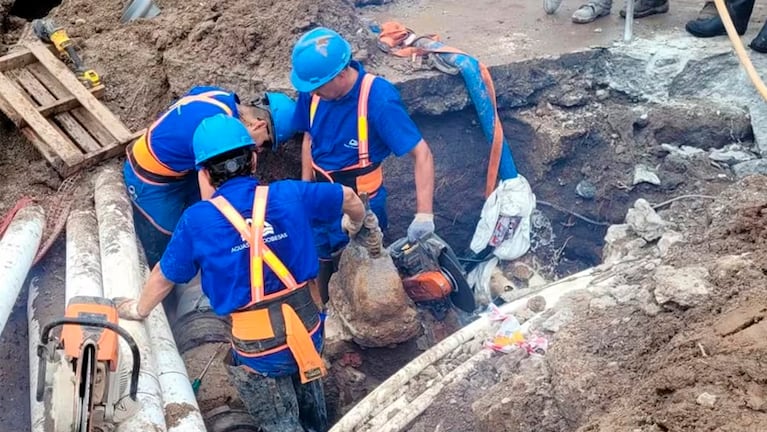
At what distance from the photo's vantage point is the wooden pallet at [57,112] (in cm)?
500

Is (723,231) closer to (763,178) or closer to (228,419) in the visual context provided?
(763,178)

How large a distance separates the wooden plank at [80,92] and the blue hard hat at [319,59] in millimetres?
1677

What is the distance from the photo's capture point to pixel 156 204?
15.5ft

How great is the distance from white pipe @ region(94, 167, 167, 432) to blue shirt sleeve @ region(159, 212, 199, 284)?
0.45m

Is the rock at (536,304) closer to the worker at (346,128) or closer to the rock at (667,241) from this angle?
the rock at (667,241)

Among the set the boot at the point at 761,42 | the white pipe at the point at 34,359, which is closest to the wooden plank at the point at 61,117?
the white pipe at the point at 34,359

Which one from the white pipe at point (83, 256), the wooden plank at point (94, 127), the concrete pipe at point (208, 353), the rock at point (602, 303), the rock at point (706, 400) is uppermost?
the rock at point (706, 400)

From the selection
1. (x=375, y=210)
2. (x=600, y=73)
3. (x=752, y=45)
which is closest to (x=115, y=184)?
(x=375, y=210)

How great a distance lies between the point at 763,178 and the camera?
3668 mm

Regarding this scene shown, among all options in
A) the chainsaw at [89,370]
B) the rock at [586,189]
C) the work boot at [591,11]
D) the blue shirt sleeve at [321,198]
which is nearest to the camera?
the chainsaw at [89,370]

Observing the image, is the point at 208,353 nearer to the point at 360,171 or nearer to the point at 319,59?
the point at 360,171

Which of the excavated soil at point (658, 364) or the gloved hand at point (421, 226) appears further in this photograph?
the gloved hand at point (421, 226)

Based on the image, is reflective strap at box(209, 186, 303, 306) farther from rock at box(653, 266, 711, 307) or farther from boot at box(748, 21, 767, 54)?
boot at box(748, 21, 767, 54)

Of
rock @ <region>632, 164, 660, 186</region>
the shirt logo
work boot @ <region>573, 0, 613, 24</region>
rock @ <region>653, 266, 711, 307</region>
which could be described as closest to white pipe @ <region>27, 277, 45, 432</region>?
the shirt logo
